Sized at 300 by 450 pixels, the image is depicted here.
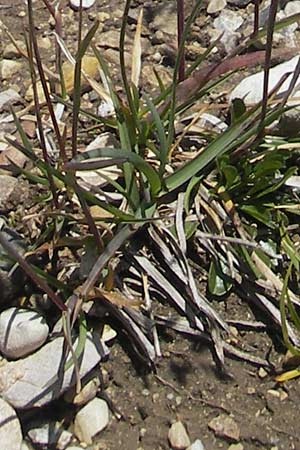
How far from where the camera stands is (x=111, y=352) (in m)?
2.18

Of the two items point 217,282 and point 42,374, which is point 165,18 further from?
point 42,374

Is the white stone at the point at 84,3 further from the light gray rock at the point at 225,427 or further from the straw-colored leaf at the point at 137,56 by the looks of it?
the light gray rock at the point at 225,427

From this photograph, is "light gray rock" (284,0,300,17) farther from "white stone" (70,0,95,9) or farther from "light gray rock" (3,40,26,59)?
"light gray rock" (3,40,26,59)

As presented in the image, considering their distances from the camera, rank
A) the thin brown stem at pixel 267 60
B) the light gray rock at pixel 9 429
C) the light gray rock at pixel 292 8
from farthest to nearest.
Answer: the light gray rock at pixel 292 8
the light gray rock at pixel 9 429
the thin brown stem at pixel 267 60

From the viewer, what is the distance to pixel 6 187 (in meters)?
2.37

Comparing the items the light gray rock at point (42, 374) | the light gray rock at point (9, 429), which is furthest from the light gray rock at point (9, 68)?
the light gray rock at point (9, 429)

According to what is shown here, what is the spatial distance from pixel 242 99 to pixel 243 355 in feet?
2.14

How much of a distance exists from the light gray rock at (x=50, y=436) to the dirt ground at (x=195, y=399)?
71 millimetres

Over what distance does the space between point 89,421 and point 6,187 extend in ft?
2.08

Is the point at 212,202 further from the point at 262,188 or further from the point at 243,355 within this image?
the point at 243,355

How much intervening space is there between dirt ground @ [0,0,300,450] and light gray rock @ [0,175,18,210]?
1.52ft

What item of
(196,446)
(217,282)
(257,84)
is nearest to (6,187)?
(217,282)

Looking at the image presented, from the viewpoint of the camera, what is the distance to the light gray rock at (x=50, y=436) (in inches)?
81.0

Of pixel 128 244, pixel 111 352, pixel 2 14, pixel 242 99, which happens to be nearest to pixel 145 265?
pixel 128 244
